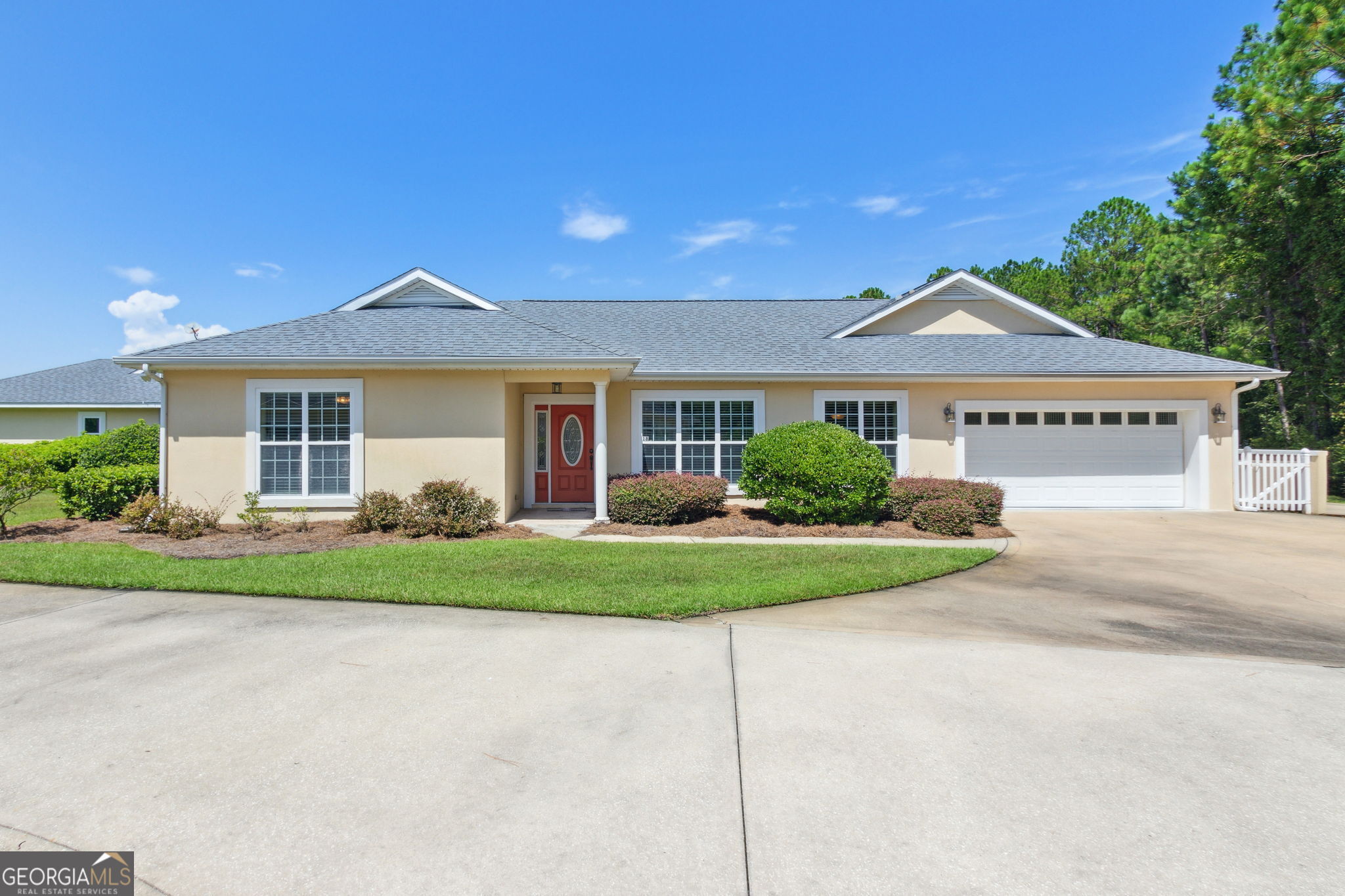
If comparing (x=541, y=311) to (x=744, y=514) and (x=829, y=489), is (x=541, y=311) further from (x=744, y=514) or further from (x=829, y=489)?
(x=829, y=489)

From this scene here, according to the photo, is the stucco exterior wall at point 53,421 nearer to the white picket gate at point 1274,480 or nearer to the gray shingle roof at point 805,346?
the gray shingle roof at point 805,346

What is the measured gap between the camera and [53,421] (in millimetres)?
24188

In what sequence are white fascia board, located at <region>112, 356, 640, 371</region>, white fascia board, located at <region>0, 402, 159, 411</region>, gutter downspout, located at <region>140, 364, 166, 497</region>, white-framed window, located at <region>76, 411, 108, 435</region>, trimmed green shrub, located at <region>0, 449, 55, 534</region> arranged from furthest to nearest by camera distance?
white-framed window, located at <region>76, 411, 108, 435</region>, white fascia board, located at <region>0, 402, 159, 411</region>, gutter downspout, located at <region>140, 364, 166, 497</region>, white fascia board, located at <region>112, 356, 640, 371</region>, trimmed green shrub, located at <region>0, 449, 55, 534</region>

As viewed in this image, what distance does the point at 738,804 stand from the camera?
276 cm

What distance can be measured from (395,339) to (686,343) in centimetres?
644

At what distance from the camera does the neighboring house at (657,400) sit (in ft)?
36.0

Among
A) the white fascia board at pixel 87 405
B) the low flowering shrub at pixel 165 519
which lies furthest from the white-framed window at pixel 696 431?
the white fascia board at pixel 87 405

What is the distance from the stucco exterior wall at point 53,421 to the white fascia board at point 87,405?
0.11 meters

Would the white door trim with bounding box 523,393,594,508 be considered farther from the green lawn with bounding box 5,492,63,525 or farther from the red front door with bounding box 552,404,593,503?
the green lawn with bounding box 5,492,63,525

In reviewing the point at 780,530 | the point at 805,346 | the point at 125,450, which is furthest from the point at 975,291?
the point at 125,450

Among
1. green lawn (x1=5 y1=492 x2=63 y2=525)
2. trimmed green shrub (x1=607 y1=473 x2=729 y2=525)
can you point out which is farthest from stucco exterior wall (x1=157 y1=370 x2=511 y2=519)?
green lawn (x1=5 y1=492 x2=63 y2=525)

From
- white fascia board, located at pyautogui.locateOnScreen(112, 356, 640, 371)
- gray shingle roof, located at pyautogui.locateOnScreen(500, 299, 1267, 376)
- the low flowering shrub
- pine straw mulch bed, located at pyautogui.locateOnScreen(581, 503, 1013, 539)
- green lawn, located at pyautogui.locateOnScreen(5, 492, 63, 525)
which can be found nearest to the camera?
the low flowering shrub

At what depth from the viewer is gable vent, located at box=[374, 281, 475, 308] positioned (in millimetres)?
13398

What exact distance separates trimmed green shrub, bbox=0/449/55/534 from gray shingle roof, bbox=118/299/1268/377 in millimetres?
2319
